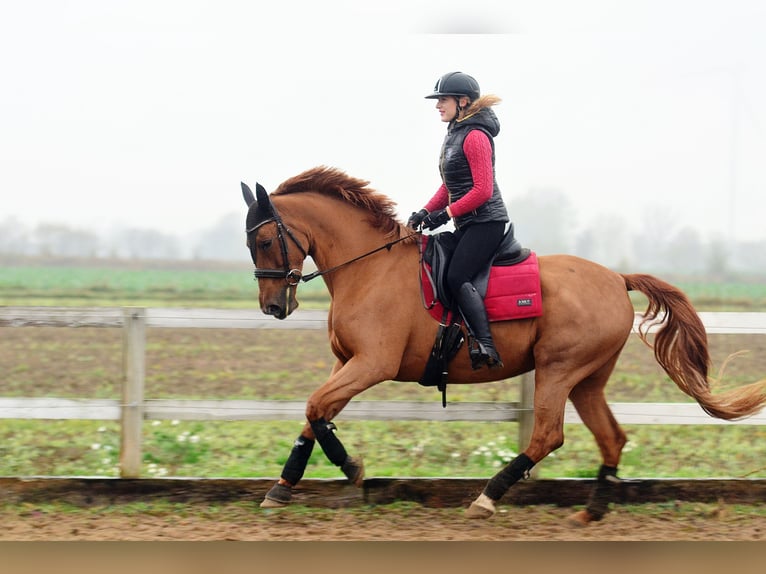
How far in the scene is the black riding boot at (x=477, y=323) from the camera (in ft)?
18.1

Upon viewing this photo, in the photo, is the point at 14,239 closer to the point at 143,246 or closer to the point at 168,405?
the point at 143,246

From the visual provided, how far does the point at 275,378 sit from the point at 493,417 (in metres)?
5.22

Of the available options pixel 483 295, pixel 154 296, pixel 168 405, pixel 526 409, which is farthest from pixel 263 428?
pixel 154 296

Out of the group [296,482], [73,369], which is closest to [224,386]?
[73,369]

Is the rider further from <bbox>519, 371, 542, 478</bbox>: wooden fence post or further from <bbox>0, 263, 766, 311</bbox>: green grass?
<bbox>0, 263, 766, 311</bbox>: green grass

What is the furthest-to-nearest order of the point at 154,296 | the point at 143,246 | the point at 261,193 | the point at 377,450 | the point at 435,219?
the point at 143,246, the point at 154,296, the point at 377,450, the point at 435,219, the point at 261,193

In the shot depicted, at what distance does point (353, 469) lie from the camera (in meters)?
5.70

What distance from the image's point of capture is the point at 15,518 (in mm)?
5520

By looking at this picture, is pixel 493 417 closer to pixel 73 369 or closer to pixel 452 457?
pixel 452 457

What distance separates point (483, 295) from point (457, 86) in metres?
1.33

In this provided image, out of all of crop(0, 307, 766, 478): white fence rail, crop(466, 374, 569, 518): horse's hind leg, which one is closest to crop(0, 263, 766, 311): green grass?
crop(0, 307, 766, 478): white fence rail

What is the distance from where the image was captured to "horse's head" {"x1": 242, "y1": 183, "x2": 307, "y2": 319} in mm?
5617

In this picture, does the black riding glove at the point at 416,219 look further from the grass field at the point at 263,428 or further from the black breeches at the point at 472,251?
the grass field at the point at 263,428

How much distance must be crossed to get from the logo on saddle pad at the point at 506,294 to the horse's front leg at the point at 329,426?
0.60 m
